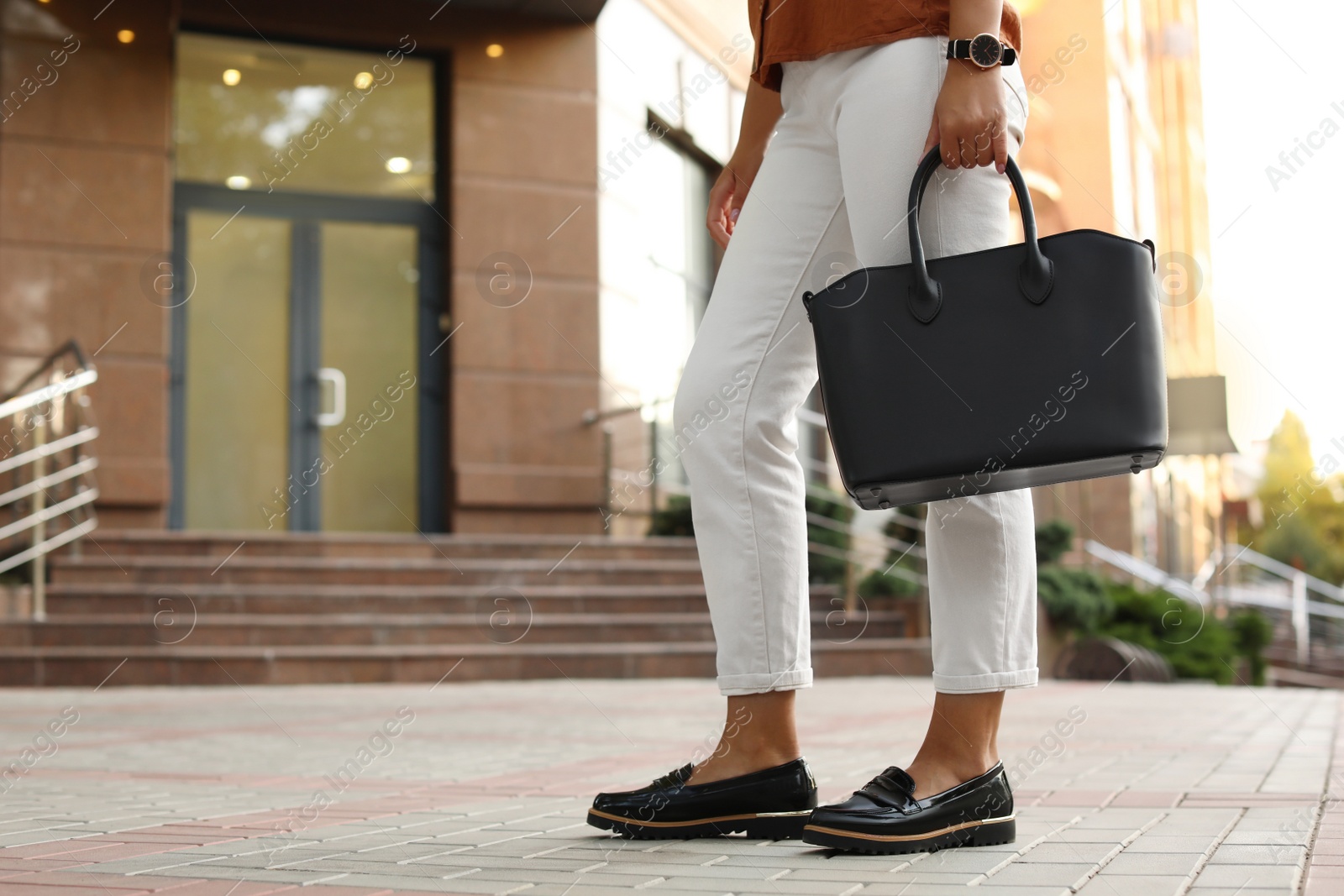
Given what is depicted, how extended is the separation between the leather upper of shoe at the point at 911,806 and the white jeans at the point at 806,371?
0.15 metres

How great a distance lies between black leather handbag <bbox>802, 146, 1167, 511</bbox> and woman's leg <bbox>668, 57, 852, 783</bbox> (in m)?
0.25

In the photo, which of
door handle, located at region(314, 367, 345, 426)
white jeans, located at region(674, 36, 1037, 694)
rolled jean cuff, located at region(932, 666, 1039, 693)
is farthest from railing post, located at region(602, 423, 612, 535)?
rolled jean cuff, located at region(932, 666, 1039, 693)

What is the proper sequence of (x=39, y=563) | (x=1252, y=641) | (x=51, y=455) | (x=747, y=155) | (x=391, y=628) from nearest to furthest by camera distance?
(x=747, y=155) → (x=39, y=563) → (x=391, y=628) → (x=51, y=455) → (x=1252, y=641)

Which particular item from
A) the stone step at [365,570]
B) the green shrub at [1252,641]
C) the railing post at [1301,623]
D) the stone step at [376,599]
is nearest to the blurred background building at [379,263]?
the stone step at [365,570]

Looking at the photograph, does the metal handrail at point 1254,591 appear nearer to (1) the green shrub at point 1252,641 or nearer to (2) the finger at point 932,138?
(1) the green shrub at point 1252,641

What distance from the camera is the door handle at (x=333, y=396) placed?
1124 cm

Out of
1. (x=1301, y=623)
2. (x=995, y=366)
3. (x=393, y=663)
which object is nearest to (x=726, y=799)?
(x=995, y=366)

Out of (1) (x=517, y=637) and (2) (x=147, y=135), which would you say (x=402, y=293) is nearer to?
(2) (x=147, y=135)

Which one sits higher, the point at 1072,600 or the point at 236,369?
the point at 236,369

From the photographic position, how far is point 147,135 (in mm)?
10305

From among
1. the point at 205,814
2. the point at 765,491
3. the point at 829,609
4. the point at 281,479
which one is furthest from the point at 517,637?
the point at 765,491

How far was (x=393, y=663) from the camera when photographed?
25.2 ft

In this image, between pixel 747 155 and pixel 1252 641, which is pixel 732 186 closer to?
pixel 747 155

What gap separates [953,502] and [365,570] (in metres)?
7.30
